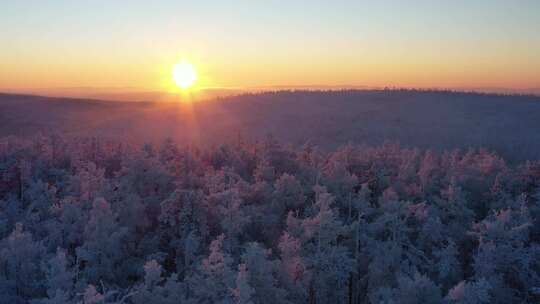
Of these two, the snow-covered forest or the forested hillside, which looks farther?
the forested hillside

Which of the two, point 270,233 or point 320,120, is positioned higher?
point 320,120

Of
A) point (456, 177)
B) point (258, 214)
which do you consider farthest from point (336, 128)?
point (258, 214)

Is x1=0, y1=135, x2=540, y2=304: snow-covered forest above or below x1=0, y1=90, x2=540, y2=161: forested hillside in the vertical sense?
below

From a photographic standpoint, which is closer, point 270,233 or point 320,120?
point 270,233

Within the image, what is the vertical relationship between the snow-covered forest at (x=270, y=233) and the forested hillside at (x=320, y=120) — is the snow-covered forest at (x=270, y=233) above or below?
below

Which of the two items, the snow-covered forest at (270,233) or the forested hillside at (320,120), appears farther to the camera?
the forested hillside at (320,120)
